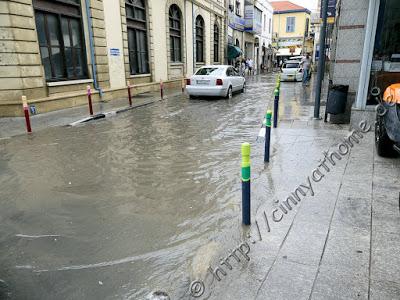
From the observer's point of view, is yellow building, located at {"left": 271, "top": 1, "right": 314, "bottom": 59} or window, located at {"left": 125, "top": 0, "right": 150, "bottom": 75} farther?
yellow building, located at {"left": 271, "top": 1, "right": 314, "bottom": 59}

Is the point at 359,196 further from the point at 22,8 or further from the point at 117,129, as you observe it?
the point at 22,8

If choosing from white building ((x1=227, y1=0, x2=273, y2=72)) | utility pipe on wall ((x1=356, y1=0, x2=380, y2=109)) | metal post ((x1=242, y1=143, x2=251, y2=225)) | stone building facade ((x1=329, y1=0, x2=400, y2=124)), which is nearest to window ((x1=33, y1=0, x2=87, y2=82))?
stone building facade ((x1=329, y1=0, x2=400, y2=124))

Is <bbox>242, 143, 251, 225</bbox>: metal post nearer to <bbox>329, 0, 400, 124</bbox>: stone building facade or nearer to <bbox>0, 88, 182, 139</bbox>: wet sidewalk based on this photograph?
<bbox>329, 0, 400, 124</bbox>: stone building facade

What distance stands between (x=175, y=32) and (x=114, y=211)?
20.1m

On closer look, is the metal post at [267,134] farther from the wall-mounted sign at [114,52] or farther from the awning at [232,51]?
the awning at [232,51]

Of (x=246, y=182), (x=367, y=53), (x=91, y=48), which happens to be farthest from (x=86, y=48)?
(x=246, y=182)

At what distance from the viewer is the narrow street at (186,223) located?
273 centimetres

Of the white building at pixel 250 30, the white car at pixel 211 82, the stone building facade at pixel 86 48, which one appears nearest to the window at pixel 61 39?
the stone building facade at pixel 86 48

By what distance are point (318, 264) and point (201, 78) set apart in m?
12.4

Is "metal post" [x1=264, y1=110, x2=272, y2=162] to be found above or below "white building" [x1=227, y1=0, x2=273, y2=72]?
below

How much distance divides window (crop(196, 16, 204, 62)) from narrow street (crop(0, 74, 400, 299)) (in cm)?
2058

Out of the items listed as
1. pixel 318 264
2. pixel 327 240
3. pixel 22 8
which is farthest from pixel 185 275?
pixel 22 8

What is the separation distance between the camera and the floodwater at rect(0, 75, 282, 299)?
2.88 m

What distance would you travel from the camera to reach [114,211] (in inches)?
163
